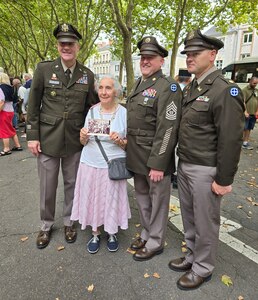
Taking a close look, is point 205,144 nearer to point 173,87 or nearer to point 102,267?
point 173,87

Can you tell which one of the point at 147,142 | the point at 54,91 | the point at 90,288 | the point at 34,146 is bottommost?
the point at 90,288

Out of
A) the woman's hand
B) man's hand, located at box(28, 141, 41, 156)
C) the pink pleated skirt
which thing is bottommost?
the pink pleated skirt

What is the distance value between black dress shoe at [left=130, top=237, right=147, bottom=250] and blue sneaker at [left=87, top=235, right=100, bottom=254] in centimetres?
39

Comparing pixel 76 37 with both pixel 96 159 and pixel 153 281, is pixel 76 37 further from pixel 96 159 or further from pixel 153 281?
pixel 153 281

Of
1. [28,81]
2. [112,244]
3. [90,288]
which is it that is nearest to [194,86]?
[112,244]

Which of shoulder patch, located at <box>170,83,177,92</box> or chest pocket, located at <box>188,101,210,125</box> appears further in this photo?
shoulder patch, located at <box>170,83,177,92</box>

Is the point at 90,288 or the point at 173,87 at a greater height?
the point at 173,87

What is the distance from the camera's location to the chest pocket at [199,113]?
2.05m

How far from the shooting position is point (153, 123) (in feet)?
7.98

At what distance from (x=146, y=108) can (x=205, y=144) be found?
2.16 feet

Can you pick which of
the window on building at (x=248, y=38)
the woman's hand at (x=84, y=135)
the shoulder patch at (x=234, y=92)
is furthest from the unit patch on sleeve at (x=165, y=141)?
the window on building at (x=248, y=38)

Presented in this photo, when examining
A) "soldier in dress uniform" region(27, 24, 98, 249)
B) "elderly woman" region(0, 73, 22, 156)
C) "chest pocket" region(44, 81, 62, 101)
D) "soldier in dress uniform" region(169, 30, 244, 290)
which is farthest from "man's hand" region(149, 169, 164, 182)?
"elderly woman" region(0, 73, 22, 156)

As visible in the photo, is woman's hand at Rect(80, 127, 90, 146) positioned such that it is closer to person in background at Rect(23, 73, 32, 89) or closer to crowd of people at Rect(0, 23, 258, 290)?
crowd of people at Rect(0, 23, 258, 290)

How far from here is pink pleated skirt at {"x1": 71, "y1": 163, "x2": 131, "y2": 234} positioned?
271 cm
